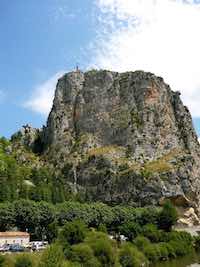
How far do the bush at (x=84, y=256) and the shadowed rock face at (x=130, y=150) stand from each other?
95.3 meters

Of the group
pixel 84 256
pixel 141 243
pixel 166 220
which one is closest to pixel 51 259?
pixel 84 256

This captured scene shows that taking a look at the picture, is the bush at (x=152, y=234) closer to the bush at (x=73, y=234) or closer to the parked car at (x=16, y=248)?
the bush at (x=73, y=234)

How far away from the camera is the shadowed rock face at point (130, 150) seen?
553ft

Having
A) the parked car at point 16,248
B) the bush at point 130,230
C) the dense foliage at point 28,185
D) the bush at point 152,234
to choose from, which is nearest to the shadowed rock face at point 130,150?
the dense foliage at point 28,185

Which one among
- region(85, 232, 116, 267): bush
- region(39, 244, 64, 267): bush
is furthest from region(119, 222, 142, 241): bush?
region(39, 244, 64, 267): bush

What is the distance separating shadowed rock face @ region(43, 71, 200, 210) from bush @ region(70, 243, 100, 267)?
9532 cm

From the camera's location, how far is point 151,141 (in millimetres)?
186875

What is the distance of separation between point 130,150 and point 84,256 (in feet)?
382

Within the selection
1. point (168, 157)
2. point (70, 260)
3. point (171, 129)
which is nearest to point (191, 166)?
point (168, 157)

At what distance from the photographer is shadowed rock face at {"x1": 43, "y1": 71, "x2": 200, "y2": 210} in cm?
16862

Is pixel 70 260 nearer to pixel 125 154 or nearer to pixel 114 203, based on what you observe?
pixel 114 203

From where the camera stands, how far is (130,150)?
184 meters

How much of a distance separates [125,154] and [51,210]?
3107 inches

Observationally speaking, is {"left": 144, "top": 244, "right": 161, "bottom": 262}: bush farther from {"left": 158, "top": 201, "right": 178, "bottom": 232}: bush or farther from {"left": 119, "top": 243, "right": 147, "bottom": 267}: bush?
{"left": 158, "top": 201, "right": 178, "bottom": 232}: bush
